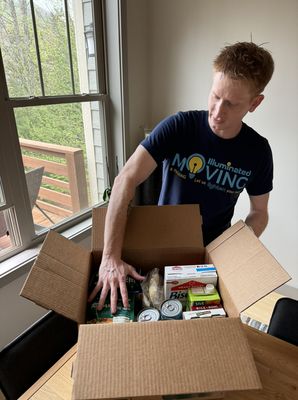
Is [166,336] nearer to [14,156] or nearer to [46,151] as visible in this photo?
[14,156]

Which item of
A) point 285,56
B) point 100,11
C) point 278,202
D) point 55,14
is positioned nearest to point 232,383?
point 278,202

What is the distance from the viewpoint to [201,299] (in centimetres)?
73

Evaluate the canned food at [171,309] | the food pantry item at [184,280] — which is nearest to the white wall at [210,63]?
the food pantry item at [184,280]

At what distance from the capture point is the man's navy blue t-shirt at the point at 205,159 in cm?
103

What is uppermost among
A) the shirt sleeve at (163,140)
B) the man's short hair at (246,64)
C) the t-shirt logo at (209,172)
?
the man's short hair at (246,64)

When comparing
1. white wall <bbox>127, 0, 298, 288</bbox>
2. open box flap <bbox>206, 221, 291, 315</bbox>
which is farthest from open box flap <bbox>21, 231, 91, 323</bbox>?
white wall <bbox>127, 0, 298, 288</bbox>

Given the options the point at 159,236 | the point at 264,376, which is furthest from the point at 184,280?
the point at 264,376

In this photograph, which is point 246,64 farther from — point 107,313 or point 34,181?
point 34,181

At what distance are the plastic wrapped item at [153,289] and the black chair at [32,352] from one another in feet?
0.70

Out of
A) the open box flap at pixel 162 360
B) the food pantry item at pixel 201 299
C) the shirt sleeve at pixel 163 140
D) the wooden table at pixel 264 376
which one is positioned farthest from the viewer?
the shirt sleeve at pixel 163 140

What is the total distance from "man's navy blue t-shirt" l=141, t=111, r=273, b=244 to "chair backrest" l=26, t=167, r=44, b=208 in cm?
87

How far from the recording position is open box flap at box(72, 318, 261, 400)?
1.53 ft

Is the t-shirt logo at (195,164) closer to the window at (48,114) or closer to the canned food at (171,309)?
the canned food at (171,309)

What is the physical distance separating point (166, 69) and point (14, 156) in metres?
1.16
